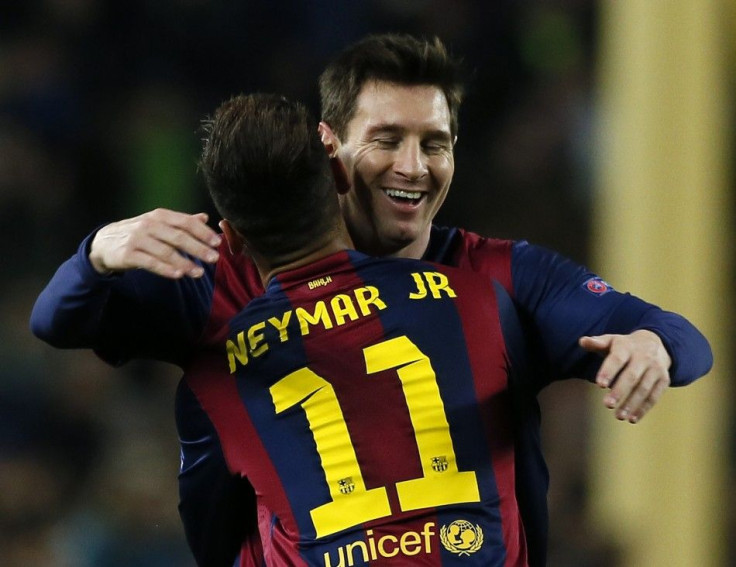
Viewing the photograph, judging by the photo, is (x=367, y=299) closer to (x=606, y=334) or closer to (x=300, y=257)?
(x=300, y=257)

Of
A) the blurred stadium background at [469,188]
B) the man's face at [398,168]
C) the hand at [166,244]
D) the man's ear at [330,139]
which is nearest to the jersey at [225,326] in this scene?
the hand at [166,244]

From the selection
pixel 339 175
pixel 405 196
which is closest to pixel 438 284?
pixel 339 175

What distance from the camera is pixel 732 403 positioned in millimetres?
5805

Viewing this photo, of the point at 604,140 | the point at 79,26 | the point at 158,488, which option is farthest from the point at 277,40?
the point at 158,488

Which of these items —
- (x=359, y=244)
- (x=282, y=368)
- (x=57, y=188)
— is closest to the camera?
(x=282, y=368)

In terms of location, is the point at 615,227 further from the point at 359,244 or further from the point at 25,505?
A: the point at 359,244

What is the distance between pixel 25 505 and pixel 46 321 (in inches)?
124

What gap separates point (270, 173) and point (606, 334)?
1.94 feet

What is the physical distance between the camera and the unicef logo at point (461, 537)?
2.42 meters

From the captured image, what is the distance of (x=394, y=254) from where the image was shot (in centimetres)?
298

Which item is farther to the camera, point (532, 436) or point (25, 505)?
point (25, 505)

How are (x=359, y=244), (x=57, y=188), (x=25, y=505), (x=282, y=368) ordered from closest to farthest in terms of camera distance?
(x=282, y=368) → (x=359, y=244) → (x=25, y=505) → (x=57, y=188)

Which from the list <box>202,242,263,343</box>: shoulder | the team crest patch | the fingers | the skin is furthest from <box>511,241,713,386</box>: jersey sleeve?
<box>202,242,263,343</box>: shoulder

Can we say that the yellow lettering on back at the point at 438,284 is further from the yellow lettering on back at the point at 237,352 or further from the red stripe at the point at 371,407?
the yellow lettering on back at the point at 237,352
